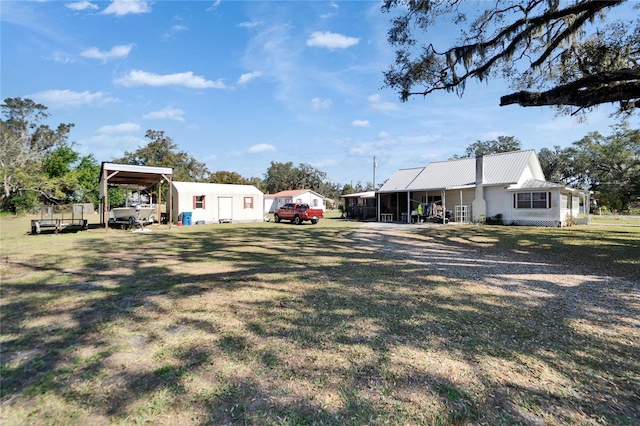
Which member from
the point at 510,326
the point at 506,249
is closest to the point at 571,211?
the point at 506,249

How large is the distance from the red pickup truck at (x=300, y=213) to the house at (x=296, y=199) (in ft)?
66.5

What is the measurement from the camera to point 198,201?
24156 millimetres

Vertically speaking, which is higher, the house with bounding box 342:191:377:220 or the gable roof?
the gable roof

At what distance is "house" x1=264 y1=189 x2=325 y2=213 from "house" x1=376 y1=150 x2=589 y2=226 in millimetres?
20133

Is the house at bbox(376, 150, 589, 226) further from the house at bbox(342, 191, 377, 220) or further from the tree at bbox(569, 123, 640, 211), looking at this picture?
the tree at bbox(569, 123, 640, 211)

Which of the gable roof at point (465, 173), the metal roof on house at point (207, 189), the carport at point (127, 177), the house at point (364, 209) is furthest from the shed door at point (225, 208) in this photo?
the gable roof at point (465, 173)

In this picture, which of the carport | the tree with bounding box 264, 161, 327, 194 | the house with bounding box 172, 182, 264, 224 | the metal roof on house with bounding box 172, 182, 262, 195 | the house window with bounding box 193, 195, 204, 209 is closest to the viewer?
the carport

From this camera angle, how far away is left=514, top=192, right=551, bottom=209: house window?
2012cm

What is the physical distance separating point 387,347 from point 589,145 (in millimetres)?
53126

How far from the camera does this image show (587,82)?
8.11m

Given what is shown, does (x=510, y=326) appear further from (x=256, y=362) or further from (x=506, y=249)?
(x=506, y=249)

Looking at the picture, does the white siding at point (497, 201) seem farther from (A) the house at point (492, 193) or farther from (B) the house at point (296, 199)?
(B) the house at point (296, 199)

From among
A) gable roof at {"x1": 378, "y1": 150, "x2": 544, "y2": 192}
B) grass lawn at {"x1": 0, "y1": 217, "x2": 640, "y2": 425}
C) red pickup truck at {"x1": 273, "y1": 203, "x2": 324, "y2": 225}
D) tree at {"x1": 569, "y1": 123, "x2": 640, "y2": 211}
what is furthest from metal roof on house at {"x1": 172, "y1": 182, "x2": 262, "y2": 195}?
tree at {"x1": 569, "y1": 123, "x2": 640, "y2": 211}

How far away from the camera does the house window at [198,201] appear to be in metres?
23.9
